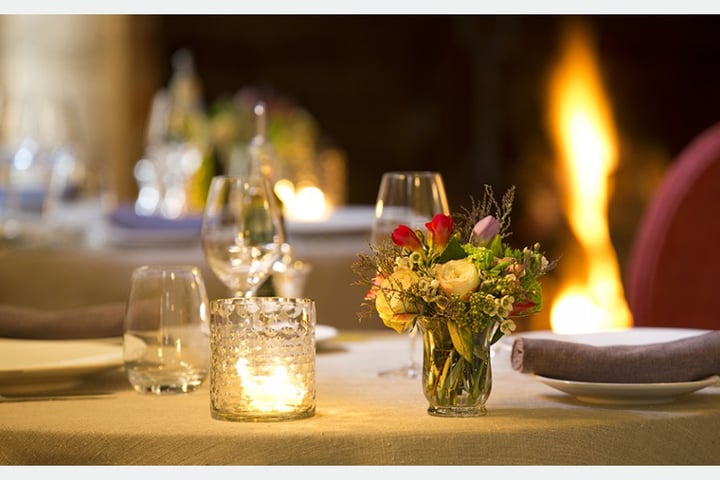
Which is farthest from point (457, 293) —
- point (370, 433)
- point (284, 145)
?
point (284, 145)

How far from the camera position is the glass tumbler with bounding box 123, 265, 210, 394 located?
135 centimetres

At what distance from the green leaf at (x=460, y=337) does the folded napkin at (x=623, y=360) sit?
10 centimetres

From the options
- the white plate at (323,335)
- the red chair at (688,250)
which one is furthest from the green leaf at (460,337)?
the red chair at (688,250)

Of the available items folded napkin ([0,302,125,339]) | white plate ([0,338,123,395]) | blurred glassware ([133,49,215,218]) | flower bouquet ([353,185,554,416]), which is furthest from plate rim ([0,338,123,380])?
blurred glassware ([133,49,215,218])

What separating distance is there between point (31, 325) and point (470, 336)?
67cm

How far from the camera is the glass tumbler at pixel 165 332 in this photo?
135 centimetres

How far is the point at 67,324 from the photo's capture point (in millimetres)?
1603

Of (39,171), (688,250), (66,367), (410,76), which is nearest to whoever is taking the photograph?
(66,367)

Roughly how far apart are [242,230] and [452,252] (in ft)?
1.30

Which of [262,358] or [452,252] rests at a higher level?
[452,252]

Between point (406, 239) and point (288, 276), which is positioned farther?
point (288, 276)

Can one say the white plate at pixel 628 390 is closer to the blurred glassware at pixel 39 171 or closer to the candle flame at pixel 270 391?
the candle flame at pixel 270 391

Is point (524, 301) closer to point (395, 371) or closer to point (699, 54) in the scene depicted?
point (395, 371)

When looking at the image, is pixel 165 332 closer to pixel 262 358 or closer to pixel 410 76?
pixel 262 358
